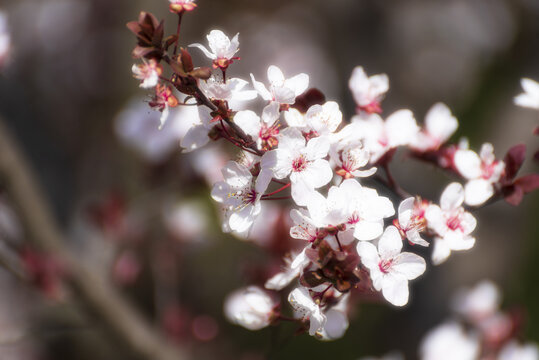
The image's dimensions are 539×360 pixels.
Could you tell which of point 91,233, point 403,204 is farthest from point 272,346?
point 91,233

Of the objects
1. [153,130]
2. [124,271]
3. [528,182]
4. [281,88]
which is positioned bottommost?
Result: [124,271]

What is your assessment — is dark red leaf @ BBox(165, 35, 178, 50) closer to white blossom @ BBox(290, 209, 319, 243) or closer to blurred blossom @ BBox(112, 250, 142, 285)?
white blossom @ BBox(290, 209, 319, 243)

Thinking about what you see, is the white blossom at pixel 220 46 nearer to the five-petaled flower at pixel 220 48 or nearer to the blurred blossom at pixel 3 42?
the five-petaled flower at pixel 220 48

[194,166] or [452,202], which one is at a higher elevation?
[452,202]

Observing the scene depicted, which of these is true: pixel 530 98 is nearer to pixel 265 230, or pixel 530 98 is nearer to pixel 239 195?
pixel 239 195

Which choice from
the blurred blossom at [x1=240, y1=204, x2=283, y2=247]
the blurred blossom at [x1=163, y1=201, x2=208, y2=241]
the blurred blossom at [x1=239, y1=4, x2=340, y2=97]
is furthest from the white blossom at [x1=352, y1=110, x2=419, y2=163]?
the blurred blossom at [x1=239, y1=4, x2=340, y2=97]

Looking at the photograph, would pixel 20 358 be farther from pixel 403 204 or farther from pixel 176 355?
pixel 403 204

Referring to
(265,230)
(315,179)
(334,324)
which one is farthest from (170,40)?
A: (265,230)
